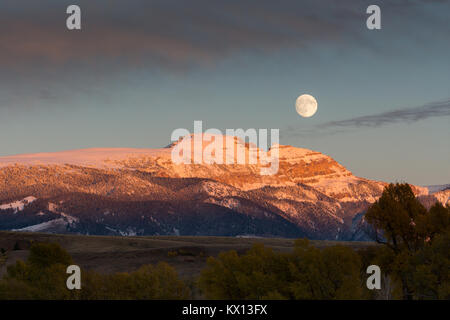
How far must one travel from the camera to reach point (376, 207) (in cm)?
6369

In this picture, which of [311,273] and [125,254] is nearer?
[311,273]

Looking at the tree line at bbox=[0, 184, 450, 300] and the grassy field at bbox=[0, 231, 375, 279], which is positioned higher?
the tree line at bbox=[0, 184, 450, 300]

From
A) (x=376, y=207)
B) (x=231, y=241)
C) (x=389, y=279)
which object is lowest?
(x=231, y=241)

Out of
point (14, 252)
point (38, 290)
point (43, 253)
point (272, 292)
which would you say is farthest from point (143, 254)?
point (272, 292)

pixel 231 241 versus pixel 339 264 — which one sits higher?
pixel 339 264

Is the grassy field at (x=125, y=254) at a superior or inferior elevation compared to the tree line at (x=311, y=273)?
inferior

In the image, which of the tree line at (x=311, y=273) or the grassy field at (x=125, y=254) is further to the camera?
the grassy field at (x=125, y=254)

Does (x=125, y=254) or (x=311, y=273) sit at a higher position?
(x=311, y=273)

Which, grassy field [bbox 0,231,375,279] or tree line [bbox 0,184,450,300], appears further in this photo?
grassy field [bbox 0,231,375,279]
